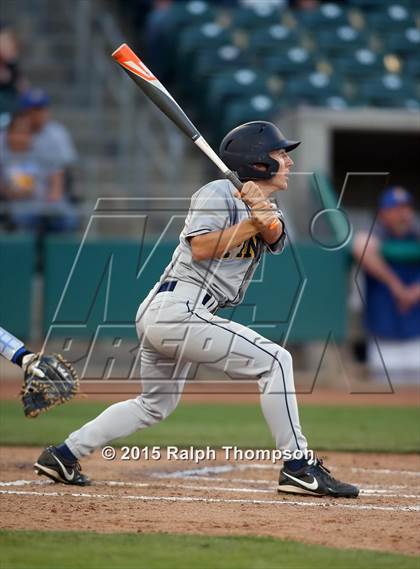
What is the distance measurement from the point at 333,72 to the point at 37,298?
550 cm

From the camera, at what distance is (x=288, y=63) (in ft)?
47.2

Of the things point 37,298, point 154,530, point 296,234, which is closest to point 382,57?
point 296,234

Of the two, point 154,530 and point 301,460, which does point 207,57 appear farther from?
point 154,530

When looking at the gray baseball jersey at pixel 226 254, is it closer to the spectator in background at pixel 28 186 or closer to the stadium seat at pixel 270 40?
the spectator in background at pixel 28 186

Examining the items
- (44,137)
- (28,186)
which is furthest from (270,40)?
(28,186)

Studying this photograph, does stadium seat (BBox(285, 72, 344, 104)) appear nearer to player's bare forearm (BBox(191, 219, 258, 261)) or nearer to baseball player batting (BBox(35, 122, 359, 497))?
baseball player batting (BBox(35, 122, 359, 497))

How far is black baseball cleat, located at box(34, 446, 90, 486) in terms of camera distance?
5617 mm

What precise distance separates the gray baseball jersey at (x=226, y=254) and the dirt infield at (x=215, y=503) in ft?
3.51

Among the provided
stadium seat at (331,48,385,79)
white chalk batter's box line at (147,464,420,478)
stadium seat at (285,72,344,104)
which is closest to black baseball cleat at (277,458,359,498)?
white chalk batter's box line at (147,464,420,478)

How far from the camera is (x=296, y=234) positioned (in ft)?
41.2

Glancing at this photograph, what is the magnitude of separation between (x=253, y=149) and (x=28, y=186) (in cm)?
688

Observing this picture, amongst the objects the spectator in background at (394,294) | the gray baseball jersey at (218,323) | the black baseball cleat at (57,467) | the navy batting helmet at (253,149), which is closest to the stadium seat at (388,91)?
the spectator in background at (394,294)

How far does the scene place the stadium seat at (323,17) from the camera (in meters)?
15.1

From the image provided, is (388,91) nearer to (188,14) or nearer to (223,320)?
(188,14)
